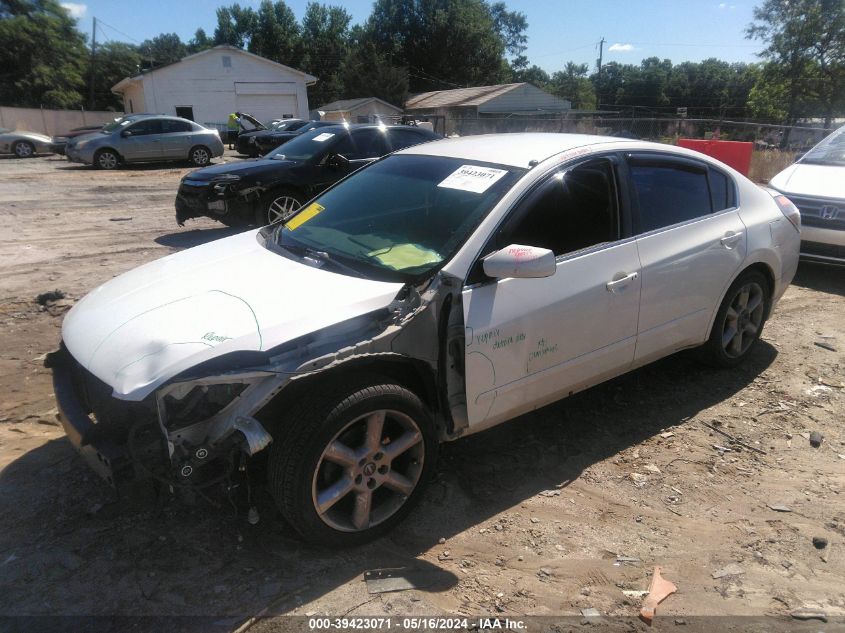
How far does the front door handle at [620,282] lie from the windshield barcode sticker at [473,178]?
2.74 ft

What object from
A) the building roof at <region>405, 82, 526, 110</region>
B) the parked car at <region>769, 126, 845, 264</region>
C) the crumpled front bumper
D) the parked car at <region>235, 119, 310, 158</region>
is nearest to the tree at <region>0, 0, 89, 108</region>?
→ the building roof at <region>405, 82, 526, 110</region>

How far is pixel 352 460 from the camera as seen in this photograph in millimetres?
2693

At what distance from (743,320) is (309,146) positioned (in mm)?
6729

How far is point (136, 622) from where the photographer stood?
239cm

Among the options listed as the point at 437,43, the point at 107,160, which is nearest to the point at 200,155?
the point at 107,160

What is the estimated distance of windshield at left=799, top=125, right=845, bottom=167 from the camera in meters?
7.76

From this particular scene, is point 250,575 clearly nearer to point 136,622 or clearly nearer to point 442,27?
point 136,622

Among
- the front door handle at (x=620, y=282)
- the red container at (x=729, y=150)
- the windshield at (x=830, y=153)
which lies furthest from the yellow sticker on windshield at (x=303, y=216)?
the red container at (x=729, y=150)

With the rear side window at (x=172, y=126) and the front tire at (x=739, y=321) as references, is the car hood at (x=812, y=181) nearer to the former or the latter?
the front tire at (x=739, y=321)

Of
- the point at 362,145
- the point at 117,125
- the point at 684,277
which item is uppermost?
the point at 117,125

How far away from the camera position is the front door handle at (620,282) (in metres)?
3.42

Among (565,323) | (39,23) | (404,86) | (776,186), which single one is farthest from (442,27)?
(565,323)

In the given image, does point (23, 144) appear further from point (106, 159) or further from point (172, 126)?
point (172, 126)

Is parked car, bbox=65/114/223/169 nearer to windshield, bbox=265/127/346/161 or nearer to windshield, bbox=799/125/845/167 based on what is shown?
windshield, bbox=265/127/346/161
